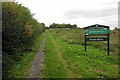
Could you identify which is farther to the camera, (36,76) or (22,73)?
(22,73)

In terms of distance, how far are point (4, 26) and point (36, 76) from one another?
341 cm

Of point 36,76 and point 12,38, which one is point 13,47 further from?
point 36,76

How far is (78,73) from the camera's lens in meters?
7.36

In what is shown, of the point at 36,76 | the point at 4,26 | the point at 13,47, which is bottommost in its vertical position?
the point at 36,76

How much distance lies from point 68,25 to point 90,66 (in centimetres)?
11752

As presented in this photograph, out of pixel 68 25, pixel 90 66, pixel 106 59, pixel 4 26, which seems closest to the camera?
pixel 4 26

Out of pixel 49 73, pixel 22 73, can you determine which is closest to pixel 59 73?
pixel 49 73

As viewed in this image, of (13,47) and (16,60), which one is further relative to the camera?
(16,60)

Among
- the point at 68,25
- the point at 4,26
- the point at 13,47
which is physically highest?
the point at 68,25

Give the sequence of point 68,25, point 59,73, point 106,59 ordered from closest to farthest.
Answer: point 59,73
point 106,59
point 68,25

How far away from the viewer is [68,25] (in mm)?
125125

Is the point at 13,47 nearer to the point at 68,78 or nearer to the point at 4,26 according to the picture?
the point at 4,26

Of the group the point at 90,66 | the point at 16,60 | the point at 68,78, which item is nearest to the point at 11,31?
the point at 16,60

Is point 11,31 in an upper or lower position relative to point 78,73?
upper
